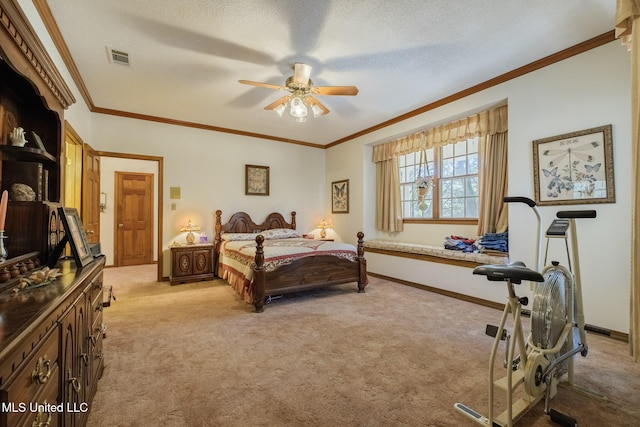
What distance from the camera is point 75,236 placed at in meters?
1.70

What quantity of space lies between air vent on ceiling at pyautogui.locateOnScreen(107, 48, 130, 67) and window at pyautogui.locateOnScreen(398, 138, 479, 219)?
425 cm

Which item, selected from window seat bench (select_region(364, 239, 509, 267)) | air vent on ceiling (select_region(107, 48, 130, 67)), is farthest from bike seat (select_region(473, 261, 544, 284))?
air vent on ceiling (select_region(107, 48, 130, 67))

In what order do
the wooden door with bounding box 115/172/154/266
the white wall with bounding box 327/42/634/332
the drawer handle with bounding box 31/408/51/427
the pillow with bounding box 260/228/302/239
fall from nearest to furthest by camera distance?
1. the drawer handle with bounding box 31/408/51/427
2. the white wall with bounding box 327/42/634/332
3. the pillow with bounding box 260/228/302/239
4. the wooden door with bounding box 115/172/154/266

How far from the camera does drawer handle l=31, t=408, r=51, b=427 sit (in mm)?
850

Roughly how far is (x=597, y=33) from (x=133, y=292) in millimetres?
6131

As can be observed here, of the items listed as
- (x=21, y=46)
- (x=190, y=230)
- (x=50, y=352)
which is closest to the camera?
(x=50, y=352)

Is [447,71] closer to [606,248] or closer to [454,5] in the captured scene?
[454,5]

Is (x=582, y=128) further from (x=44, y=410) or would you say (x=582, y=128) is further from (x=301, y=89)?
(x=44, y=410)

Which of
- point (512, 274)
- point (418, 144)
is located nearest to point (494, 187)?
point (418, 144)

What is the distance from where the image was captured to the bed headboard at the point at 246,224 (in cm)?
516

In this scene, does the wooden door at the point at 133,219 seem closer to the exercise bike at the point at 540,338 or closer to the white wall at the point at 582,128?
the white wall at the point at 582,128

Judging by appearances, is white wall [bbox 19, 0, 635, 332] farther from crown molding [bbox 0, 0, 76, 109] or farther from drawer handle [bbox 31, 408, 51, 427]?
drawer handle [bbox 31, 408, 51, 427]

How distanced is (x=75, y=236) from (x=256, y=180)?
401 centimetres

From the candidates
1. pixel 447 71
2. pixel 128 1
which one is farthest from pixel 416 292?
pixel 128 1
